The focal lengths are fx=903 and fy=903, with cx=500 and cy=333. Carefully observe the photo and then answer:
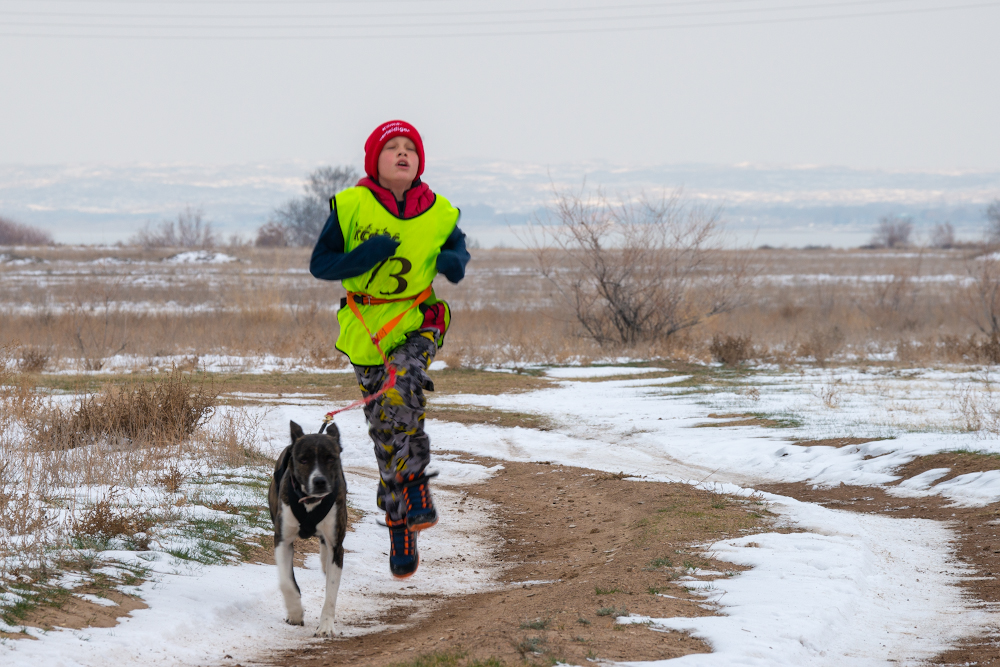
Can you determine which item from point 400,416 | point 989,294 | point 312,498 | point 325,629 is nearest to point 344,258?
point 400,416

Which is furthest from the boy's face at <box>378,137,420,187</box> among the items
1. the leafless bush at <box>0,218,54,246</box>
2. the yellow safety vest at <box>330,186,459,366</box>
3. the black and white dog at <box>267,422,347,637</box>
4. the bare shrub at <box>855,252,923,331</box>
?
the leafless bush at <box>0,218,54,246</box>

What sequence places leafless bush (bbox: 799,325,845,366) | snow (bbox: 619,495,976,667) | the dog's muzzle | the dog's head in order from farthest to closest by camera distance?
leafless bush (bbox: 799,325,845,366) → the dog's muzzle → the dog's head → snow (bbox: 619,495,976,667)

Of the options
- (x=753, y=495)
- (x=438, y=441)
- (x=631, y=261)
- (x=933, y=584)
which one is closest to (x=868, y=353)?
(x=631, y=261)

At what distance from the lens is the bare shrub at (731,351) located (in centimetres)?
2030

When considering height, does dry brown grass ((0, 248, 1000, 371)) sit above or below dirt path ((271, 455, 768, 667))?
above

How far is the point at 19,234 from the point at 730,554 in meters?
111

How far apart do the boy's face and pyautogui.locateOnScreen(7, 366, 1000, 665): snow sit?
251 centimetres

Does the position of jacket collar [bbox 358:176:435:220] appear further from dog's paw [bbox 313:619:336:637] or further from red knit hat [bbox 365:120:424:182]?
dog's paw [bbox 313:619:336:637]

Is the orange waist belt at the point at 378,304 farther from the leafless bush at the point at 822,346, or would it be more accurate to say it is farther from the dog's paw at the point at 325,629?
the leafless bush at the point at 822,346

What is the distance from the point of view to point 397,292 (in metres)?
5.14

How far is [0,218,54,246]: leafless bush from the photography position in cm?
9831

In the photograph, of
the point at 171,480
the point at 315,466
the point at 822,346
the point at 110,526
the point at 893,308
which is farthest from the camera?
the point at 893,308

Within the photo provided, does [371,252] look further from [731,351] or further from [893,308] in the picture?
[893,308]

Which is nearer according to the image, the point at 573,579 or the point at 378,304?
the point at 378,304
